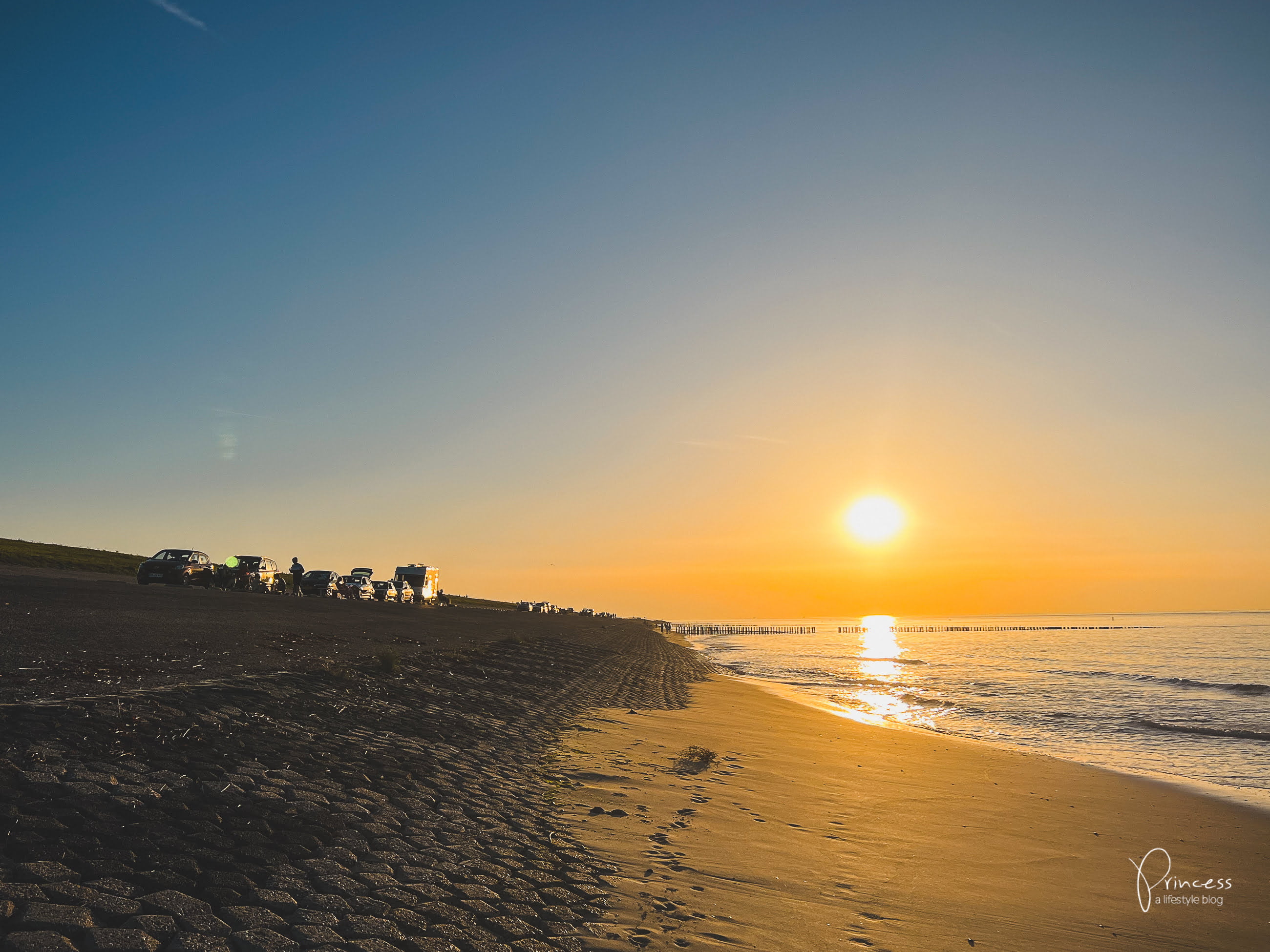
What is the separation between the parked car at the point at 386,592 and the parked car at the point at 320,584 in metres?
4.14

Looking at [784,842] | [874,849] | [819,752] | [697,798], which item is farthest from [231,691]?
[819,752]

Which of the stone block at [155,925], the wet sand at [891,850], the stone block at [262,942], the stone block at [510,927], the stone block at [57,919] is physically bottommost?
the wet sand at [891,850]

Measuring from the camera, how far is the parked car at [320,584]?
49969 mm

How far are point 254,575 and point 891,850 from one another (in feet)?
142

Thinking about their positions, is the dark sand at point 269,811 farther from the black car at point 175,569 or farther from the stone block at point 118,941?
the black car at point 175,569

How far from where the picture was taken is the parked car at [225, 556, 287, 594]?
139 ft

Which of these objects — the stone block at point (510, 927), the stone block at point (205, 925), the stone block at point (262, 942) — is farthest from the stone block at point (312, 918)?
the stone block at point (510, 927)

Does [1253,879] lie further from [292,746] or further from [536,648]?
[536,648]

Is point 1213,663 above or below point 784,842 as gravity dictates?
above

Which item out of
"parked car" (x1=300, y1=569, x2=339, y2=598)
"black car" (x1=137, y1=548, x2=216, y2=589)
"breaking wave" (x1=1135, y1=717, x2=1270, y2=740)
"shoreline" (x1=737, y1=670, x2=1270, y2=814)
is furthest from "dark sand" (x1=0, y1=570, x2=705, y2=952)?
"parked car" (x1=300, y1=569, x2=339, y2=598)

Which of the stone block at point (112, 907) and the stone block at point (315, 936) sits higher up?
the stone block at point (112, 907)

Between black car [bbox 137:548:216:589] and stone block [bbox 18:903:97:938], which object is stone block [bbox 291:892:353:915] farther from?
black car [bbox 137:548:216:589]

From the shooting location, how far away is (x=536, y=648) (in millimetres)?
27250

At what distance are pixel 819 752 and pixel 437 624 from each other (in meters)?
22.2
